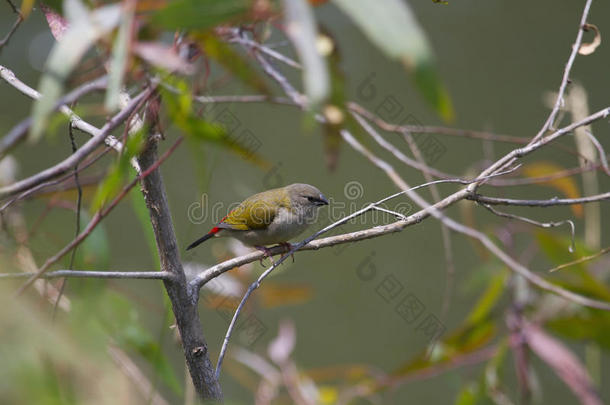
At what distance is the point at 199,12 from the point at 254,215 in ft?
9.36

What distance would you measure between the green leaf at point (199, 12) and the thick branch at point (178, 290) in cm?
78

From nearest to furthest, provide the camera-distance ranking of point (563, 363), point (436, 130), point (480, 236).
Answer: point (480, 236)
point (436, 130)
point (563, 363)

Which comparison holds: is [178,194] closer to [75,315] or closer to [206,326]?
[206,326]

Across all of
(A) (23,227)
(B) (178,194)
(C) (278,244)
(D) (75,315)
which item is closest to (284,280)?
(B) (178,194)

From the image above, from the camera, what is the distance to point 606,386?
6504mm

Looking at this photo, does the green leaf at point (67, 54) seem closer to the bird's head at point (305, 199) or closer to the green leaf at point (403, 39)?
the green leaf at point (403, 39)

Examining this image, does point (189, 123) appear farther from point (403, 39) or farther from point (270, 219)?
point (270, 219)

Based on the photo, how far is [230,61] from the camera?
1300 millimetres

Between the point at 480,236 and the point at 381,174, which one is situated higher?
the point at 381,174

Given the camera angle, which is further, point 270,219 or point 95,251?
point 270,219

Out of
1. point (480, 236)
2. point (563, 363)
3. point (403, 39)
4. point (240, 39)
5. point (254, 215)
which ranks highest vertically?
point (240, 39)

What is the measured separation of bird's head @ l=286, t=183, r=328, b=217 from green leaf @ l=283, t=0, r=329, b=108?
2.96 meters

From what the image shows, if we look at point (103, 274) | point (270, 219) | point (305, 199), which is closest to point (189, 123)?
point (103, 274)

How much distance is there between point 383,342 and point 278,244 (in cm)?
340
